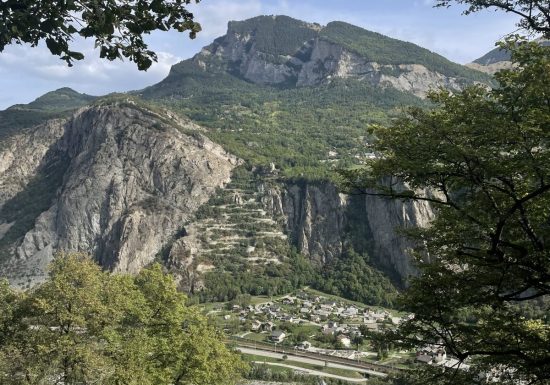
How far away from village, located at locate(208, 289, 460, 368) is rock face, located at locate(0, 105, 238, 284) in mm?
50058

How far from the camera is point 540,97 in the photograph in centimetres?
883

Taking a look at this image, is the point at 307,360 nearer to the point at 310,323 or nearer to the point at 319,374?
the point at 319,374

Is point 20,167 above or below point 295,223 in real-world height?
above

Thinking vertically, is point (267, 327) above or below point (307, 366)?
above

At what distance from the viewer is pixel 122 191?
516ft

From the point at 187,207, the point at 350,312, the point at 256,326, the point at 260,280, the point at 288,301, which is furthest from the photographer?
the point at 187,207

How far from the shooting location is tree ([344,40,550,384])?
28.9ft

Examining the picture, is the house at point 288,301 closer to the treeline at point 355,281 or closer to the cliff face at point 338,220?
the treeline at point 355,281

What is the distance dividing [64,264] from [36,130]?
197963mm

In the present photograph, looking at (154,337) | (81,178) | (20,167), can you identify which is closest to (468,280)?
(154,337)

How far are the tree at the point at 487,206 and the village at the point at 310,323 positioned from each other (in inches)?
2410

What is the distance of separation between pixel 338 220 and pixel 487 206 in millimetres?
146090

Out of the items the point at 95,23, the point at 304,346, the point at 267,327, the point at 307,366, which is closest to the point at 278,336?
the point at 304,346

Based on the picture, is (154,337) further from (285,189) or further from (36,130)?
(36,130)
